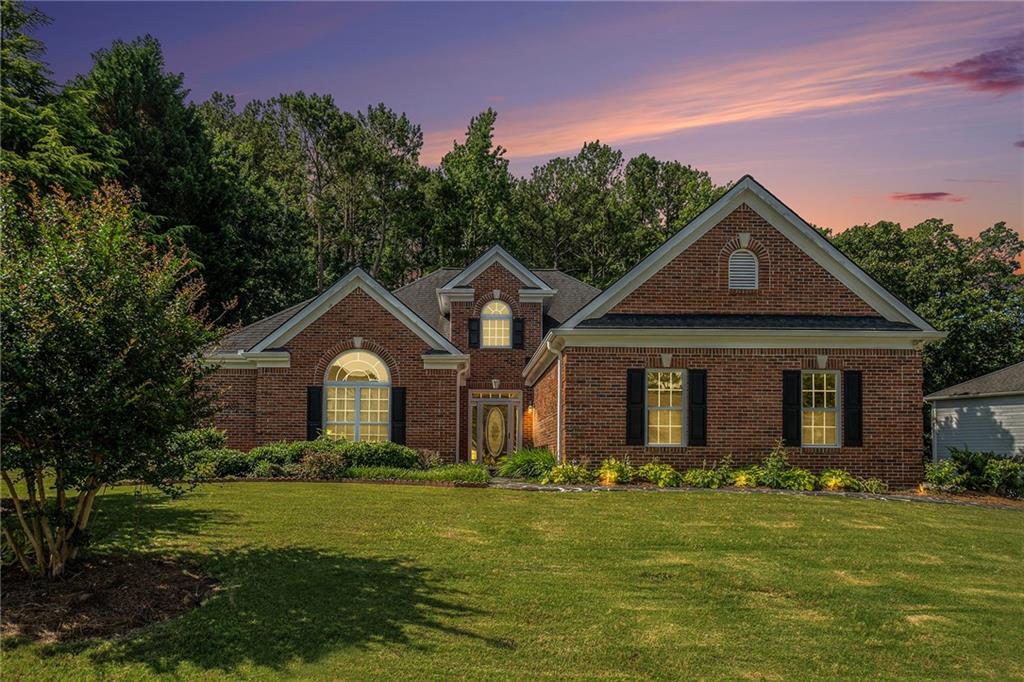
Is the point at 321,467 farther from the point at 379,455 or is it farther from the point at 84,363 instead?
the point at 84,363

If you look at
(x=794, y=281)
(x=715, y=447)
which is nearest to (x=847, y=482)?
(x=715, y=447)

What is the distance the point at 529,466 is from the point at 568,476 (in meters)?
1.47

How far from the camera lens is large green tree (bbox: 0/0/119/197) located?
1667 centimetres

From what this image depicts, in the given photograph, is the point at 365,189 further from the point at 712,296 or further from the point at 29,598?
the point at 29,598

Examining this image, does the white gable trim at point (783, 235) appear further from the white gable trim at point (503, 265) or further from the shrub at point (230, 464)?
the white gable trim at point (503, 265)

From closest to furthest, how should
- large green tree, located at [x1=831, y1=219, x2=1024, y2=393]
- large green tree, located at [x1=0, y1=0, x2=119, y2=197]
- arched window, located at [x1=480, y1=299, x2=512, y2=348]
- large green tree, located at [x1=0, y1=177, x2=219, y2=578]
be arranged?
large green tree, located at [x1=0, y1=177, x2=219, y2=578], large green tree, located at [x1=0, y1=0, x2=119, y2=197], arched window, located at [x1=480, y1=299, x2=512, y2=348], large green tree, located at [x1=831, y1=219, x2=1024, y2=393]

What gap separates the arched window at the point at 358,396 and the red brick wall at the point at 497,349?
6.69 m

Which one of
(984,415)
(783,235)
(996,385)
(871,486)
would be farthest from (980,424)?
(783,235)

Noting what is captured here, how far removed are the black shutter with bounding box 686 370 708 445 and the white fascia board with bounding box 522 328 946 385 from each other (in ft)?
2.50

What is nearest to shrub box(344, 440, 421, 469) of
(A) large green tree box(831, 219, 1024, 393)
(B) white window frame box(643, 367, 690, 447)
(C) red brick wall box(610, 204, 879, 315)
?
(B) white window frame box(643, 367, 690, 447)

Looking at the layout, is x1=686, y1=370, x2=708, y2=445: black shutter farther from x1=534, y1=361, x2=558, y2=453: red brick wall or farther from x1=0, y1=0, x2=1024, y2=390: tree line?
x1=0, y1=0, x2=1024, y2=390: tree line

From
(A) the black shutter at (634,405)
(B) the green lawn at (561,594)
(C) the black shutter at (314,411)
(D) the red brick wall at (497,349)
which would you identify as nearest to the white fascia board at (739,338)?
(A) the black shutter at (634,405)

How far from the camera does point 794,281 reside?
1923cm

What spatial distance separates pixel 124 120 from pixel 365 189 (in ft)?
49.6
